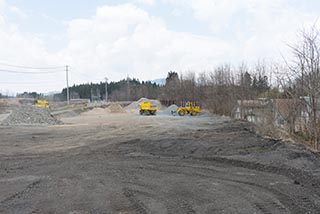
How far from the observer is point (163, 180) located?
297 inches

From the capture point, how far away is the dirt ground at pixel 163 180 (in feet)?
18.6

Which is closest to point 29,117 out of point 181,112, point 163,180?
point 181,112

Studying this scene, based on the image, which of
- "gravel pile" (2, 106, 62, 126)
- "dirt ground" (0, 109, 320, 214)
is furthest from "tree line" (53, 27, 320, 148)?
"gravel pile" (2, 106, 62, 126)

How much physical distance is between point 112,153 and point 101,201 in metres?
5.84

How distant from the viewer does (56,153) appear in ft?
40.0

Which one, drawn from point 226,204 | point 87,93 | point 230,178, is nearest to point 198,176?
point 230,178

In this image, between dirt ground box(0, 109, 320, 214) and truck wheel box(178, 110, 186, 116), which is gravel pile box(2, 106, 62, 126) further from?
truck wheel box(178, 110, 186, 116)

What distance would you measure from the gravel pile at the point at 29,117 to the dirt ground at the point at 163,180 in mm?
15785

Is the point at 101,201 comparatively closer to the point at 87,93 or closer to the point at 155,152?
the point at 155,152

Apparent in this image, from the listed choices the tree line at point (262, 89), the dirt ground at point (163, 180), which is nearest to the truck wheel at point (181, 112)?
the tree line at point (262, 89)

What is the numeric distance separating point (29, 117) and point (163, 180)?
24.2 meters

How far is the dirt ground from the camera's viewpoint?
5.68 metres

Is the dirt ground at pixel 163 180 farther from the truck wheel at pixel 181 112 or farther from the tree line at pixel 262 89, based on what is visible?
the truck wheel at pixel 181 112

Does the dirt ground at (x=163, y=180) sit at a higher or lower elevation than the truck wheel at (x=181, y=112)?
lower
